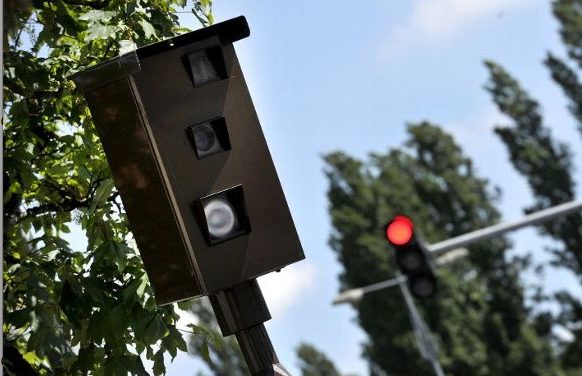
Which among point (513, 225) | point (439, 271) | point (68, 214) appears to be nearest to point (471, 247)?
point (439, 271)

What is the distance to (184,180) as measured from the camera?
191 inches

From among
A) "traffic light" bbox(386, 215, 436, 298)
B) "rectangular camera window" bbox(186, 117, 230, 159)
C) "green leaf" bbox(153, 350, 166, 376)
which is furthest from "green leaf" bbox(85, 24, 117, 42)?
"traffic light" bbox(386, 215, 436, 298)

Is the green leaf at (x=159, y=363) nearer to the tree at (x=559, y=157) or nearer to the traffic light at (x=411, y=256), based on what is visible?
the traffic light at (x=411, y=256)

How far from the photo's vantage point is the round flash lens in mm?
4840

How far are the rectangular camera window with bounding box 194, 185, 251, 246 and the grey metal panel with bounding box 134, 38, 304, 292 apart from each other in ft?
0.08

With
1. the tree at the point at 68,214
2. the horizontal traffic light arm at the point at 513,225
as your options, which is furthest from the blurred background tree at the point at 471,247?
the tree at the point at 68,214

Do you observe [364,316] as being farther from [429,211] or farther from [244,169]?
[244,169]

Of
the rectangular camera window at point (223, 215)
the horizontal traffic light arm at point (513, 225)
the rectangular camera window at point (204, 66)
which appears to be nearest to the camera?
the rectangular camera window at point (223, 215)

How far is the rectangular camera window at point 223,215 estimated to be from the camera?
4.83 m

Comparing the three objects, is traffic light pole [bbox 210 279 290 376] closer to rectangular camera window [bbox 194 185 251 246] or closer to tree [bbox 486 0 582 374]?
rectangular camera window [bbox 194 185 251 246]

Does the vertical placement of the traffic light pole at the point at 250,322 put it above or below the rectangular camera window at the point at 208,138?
below

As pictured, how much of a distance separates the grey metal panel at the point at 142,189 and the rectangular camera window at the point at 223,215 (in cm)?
12

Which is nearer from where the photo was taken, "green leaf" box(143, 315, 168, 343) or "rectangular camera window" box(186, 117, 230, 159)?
"rectangular camera window" box(186, 117, 230, 159)

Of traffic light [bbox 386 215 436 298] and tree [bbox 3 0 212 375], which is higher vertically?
tree [bbox 3 0 212 375]
